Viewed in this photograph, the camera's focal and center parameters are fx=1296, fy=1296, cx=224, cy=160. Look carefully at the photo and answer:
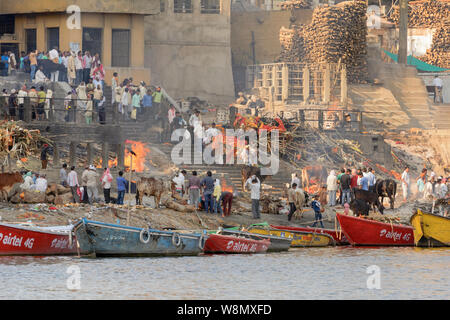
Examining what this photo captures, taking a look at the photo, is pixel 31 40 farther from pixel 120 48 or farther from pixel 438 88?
pixel 438 88

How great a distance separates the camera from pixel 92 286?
34.0 m

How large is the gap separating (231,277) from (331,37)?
1032 inches

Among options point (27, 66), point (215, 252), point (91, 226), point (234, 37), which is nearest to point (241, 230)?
point (215, 252)

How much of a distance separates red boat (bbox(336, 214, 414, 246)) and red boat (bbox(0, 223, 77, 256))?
31.9 ft

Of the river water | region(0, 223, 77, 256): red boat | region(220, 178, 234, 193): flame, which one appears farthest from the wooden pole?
region(0, 223, 77, 256): red boat

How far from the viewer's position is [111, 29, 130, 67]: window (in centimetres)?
5841

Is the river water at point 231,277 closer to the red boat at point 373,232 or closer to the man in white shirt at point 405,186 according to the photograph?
the red boat at point 373,232

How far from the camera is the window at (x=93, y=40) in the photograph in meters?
57.3

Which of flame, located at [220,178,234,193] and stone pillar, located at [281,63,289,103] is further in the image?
stone pillar, located at [281,63,289,103]

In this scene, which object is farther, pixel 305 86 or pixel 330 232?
pixel 305 86

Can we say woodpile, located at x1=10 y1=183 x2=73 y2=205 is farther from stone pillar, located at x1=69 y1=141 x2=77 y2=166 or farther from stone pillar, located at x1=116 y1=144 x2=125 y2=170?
stone pillar, located at x1=116 y1=144 x2=125 y2=170

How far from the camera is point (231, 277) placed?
36.2 meters

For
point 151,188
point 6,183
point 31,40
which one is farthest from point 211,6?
point 6,183

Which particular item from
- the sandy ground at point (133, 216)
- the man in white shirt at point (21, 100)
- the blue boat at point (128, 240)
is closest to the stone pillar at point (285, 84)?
the sandy ground at point (133, 216)
